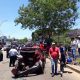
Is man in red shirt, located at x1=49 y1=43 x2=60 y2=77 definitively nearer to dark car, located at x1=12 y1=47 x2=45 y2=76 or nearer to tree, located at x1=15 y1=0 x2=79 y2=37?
dark car, located at x1=12 y1=47 x2=45 y2=76

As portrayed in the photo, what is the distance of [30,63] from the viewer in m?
24.3

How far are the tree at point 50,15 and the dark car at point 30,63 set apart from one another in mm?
37408

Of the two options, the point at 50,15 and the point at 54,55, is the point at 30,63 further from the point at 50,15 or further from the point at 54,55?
the point at 50,15

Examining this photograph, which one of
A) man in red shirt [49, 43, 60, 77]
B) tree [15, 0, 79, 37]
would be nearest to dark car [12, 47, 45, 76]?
man in red shirt [49, 43, 60, 77]

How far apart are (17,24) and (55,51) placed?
53.5 meters

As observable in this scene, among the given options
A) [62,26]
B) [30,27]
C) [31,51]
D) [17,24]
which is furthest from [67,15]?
[31,51]

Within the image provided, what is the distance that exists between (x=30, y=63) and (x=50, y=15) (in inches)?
1505

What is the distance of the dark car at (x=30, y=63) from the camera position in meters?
22.4

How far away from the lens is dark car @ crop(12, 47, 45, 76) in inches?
881

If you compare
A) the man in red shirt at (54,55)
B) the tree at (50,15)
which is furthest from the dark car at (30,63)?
the tree at (50,15)

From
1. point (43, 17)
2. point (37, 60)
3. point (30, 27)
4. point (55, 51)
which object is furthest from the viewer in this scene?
point (30, 27)

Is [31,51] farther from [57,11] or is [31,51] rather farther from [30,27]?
[30,27]

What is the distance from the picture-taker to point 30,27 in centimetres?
6844

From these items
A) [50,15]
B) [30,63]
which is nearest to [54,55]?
[30,63]
